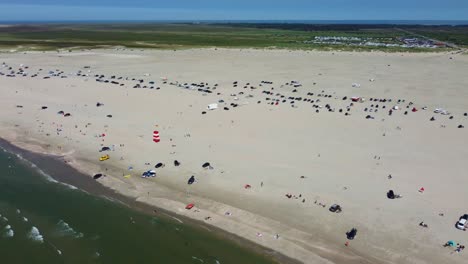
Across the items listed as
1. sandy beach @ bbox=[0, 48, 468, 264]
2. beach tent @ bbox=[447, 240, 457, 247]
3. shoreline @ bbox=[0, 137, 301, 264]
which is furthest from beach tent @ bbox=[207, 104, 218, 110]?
beach tent @ bbox=[447, 240, 457, 247]

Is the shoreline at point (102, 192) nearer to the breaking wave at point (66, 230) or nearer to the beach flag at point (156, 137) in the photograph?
the breaking wave at point (66, 230)

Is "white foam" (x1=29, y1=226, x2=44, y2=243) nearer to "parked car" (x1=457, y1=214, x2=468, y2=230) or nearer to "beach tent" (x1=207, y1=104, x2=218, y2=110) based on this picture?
"parked car" (x1=457, y1=214, x2=468, y2=230)

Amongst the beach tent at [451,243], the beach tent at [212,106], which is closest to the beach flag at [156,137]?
the beach tent at [212,106]

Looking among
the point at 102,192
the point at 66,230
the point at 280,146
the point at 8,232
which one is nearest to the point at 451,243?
the point at 280,146

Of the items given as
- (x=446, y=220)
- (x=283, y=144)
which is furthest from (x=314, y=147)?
(x=446, y=220)

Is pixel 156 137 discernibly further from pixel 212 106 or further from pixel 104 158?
pixel 212 106

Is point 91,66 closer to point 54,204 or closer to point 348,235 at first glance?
point 54,204
